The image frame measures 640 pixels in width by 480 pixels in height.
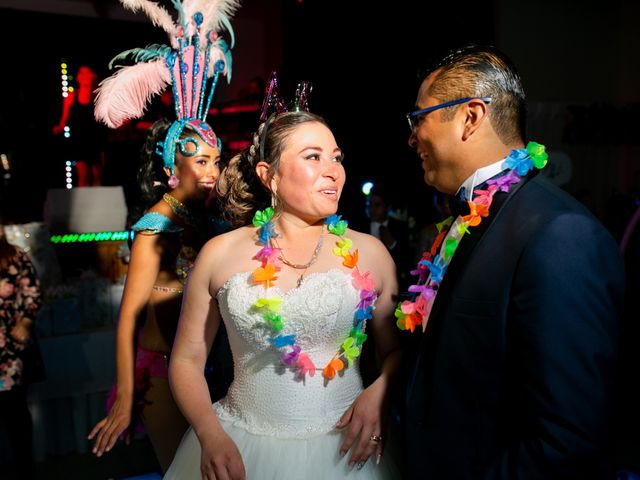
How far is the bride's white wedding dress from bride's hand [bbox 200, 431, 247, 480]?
0.09 metres

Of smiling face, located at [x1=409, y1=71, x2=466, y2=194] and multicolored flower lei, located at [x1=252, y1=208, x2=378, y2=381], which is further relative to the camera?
multicolored flower lei, located at [x1=252, y1=208, x2=378, y2=381]

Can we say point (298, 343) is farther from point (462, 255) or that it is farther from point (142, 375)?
point (142, 375)

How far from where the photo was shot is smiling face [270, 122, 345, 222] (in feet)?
5.47

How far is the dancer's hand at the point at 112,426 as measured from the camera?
1.91 meters

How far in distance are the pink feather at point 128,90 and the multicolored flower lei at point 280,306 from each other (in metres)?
1.08

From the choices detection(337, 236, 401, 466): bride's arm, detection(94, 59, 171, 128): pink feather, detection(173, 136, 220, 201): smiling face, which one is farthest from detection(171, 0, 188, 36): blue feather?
detection(337, 236, 401, 466): bride's arm

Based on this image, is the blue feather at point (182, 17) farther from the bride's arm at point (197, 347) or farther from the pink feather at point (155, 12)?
the bride's arm at point (197, 347)

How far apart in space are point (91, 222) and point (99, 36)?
289cm

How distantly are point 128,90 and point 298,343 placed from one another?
1.44m

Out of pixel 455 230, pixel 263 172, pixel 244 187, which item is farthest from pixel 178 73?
pixel 455 230

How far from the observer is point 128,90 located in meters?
2.46

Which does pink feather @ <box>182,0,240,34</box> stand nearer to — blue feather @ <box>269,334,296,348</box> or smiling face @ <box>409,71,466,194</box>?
smiling face @ <box>409,71,466,194</box>

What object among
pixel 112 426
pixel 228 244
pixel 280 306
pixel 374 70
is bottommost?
pixel 112 426

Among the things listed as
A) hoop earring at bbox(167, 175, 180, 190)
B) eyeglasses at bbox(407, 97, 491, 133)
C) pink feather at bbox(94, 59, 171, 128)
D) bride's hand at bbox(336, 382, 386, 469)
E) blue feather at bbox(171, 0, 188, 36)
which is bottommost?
bride's hand at bbox(336, 382, 386, 469)
